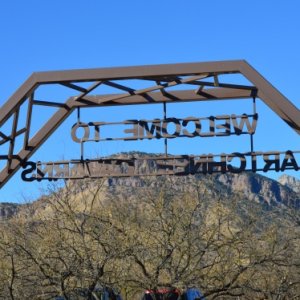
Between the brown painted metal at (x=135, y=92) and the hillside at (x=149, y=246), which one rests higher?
the brown painted metal at (x=135, y=92)

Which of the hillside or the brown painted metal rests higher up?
the brown painted metal

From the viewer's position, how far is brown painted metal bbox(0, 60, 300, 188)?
33.2ft

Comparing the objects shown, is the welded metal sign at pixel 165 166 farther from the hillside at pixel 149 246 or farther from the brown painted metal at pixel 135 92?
the hillside at pixel 149 246

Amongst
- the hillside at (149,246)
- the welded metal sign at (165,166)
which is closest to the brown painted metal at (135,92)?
the welded metal sign at (165,166)

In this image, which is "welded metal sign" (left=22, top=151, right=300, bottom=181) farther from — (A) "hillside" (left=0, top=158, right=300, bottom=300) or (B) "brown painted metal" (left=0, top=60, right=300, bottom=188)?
(A) "hillside" (left=0, top=158, right=300, bottom=300)

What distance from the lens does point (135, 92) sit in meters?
10.9

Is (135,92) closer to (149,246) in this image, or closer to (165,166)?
(165,166)

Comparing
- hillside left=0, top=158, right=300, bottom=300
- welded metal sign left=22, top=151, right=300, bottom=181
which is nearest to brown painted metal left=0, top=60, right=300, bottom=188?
welded metal sign left=22, top=151, right=300, bottom=181

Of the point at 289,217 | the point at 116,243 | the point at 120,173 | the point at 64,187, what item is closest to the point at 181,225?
the point at 116,243

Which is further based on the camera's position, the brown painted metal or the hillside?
the hillside

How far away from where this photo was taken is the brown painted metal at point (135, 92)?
10125 mm

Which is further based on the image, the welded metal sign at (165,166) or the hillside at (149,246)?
the hillside at (149,246)

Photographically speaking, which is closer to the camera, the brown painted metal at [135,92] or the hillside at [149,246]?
the brown painted metal at [135,92]

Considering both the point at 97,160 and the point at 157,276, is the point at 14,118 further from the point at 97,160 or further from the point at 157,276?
the point at 157,276
